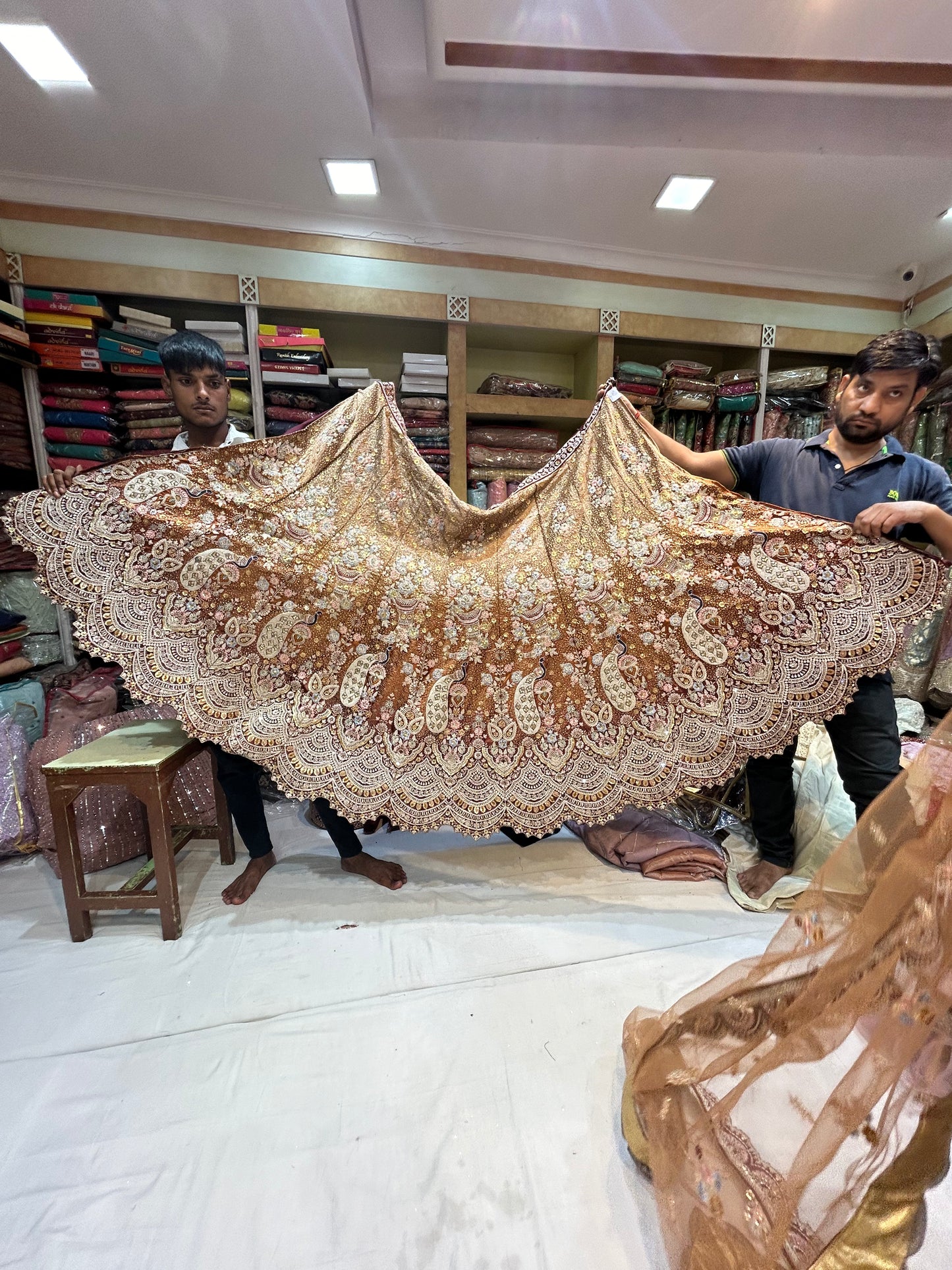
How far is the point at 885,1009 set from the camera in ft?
1.84

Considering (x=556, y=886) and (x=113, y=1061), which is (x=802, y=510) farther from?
(x=113, y=1061)

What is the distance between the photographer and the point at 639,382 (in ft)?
9.02

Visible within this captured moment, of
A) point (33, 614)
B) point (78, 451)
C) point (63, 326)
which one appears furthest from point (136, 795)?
point (63, 326)

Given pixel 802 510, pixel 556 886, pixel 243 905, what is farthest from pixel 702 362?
pixel 243 905

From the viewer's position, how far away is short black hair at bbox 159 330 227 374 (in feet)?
5.15

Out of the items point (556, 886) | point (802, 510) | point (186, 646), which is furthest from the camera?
point (556, 886)

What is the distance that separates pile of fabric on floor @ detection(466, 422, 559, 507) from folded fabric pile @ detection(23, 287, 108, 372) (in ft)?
5.69

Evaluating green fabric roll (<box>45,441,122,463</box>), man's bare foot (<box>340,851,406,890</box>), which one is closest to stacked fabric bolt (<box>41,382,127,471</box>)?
green fabric roll (<box>45,441,122,463</box>)

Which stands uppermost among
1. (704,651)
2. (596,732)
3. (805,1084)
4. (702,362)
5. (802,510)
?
(702,362)

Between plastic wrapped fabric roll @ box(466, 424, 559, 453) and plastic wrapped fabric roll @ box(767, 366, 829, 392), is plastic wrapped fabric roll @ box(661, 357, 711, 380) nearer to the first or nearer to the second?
plastic wrapped fabric roll @ box(767, 366, 829, 392)

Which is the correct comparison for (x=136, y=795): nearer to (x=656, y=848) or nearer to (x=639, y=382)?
(x=656, y=848)

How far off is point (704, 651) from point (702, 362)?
2.45m

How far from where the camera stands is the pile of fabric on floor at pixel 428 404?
2.44 metres

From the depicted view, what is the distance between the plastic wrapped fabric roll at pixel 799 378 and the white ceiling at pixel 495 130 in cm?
50
